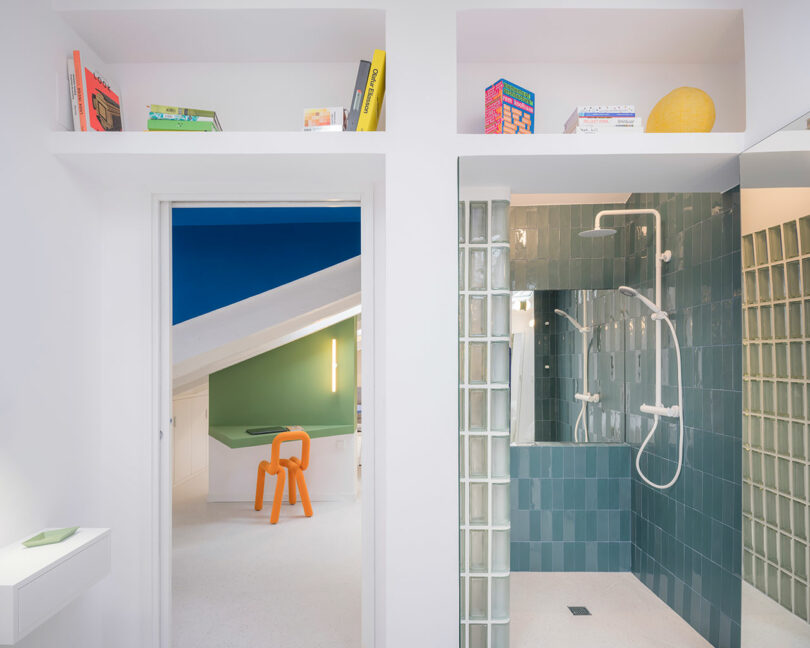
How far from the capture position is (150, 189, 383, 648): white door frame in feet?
7.93

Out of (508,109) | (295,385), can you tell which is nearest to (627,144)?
(508,109)

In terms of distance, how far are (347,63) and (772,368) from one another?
188cm

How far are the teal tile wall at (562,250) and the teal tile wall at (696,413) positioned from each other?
11cm

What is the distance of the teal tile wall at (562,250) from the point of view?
10.3 ft

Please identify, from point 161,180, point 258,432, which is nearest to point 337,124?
point 161,180

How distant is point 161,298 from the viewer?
247 centimetres

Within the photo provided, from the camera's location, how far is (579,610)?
269 centimetres

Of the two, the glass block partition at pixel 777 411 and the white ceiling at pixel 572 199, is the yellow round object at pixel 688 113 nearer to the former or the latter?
the glass block partition at pixel 777 411

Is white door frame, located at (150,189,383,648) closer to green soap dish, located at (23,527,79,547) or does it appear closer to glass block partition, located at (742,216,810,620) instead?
green soap dish, located at (23,527,79,547)

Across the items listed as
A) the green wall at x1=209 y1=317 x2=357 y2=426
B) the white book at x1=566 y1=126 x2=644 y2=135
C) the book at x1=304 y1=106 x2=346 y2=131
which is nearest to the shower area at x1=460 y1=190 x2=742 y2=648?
the white book at x1=566 y1=126 x2=644 y2=135

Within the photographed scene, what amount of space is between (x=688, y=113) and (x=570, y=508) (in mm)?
2015

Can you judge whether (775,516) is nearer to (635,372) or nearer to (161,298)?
(635,372)

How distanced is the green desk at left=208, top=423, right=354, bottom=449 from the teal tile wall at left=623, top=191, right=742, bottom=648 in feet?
9.40

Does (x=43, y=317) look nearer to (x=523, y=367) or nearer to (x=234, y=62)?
(x=234, y=62)
